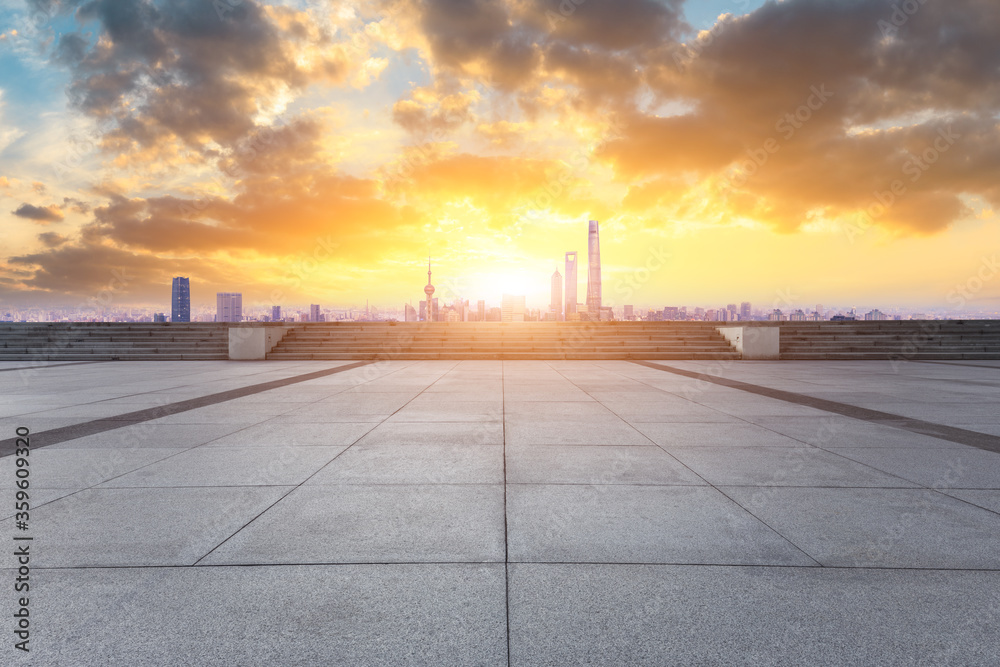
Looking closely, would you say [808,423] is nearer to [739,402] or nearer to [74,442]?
[739,402]

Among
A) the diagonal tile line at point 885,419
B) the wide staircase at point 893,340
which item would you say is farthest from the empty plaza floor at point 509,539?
the wide staircase at point 893,340

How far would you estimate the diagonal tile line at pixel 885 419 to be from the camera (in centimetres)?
623

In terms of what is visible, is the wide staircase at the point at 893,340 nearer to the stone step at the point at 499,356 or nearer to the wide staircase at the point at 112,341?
the stone step at the point at 499,356

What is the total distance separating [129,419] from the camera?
24.9 feet

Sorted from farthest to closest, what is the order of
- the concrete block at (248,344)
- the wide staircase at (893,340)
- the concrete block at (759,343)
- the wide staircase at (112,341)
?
1. the wide staircase at (112,341)
2. the wide staircase at (893,340)
3. the concrete block at (248,344)
4. the concrete block at (759,343)

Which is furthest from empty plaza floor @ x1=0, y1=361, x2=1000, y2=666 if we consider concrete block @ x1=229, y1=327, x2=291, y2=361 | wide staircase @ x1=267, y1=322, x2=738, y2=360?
concrete block @ x1=229, y1=327, x2=291, y2=361

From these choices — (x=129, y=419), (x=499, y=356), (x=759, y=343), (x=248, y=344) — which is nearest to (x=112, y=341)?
(x=248, y=344)

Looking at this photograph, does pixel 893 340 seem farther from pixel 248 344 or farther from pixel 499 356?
pixel 248 344

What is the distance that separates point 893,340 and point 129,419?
87.1 ft

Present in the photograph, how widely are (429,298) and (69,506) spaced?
487 feet

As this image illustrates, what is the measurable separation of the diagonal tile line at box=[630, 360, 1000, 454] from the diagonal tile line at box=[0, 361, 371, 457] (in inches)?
442

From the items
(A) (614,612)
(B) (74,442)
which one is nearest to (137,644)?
(A) (614,612)

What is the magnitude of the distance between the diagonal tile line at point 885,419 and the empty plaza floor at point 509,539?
84 millimetres

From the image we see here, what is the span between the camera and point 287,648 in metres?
2.31
